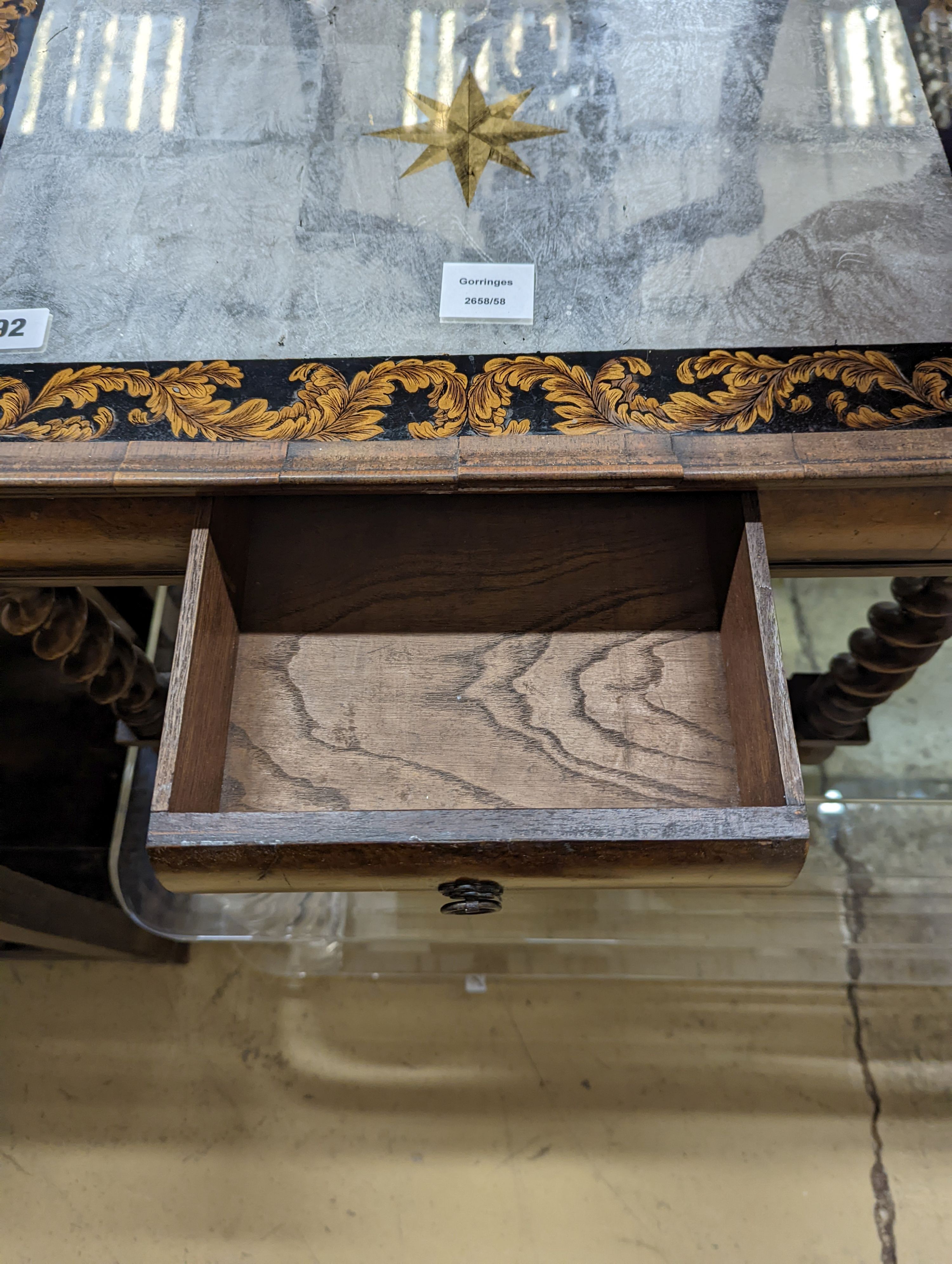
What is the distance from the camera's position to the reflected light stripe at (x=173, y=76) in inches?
40.9

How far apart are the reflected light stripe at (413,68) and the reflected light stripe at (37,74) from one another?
0.43m

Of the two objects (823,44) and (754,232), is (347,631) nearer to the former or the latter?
(754,232)

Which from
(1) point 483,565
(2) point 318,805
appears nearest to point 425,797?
(2) point 318,805

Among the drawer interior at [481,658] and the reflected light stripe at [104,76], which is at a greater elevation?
the reflected light stripe at [104,76]

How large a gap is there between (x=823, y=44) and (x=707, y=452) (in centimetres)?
62

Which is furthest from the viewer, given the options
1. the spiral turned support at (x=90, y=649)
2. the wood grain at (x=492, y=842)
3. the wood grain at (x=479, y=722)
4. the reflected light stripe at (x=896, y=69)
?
the spiral turned support at (x=90, y=649)

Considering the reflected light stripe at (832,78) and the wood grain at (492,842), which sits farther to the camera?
the reflected light stripe at (832,78)

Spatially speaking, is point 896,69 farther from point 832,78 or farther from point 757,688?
point 757,688

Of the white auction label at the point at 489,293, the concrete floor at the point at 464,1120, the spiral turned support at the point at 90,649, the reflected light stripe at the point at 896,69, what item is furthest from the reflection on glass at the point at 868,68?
the concrete floor at the point at 464,1120

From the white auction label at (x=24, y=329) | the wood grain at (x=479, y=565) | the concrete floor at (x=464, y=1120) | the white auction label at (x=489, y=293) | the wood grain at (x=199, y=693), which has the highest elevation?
the white auction label at (x=489, y=293)

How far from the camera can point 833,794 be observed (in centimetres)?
161

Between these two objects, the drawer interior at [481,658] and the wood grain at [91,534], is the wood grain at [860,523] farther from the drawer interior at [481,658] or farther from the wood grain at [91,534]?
the wood grain at [91,534]

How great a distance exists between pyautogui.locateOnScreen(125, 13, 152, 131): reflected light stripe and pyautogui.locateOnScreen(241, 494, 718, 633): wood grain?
502 mm

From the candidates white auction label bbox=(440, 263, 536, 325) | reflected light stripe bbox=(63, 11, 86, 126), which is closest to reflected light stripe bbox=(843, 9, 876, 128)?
white auction label bbox=(440, 263, 536, 325)
